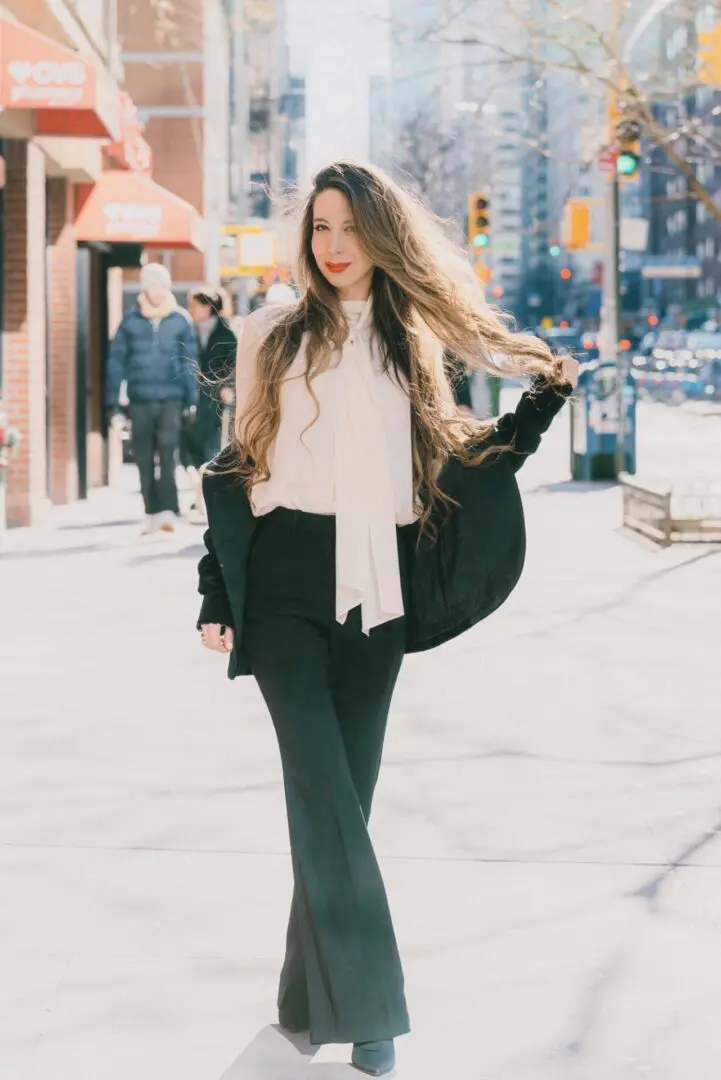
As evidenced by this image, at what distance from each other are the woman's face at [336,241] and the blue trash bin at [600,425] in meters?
17.2

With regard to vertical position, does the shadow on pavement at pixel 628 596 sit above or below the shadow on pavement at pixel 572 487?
above

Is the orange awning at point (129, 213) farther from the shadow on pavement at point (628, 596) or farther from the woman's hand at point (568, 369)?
the woman's hand at point (568, 369)

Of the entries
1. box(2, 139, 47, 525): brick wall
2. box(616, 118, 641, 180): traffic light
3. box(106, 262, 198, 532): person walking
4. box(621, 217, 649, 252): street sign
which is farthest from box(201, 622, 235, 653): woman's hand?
box(621, 217, 649, 252): street sign

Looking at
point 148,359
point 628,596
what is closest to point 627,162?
point 148,359

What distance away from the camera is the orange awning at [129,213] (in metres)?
20.9

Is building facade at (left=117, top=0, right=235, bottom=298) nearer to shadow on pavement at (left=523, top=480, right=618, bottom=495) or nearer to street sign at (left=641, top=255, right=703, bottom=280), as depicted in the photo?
shadow on pavement at (left=523, top=480, right=618, bottom=495)

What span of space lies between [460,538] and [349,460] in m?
0.31

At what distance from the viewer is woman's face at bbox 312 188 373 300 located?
391 cm

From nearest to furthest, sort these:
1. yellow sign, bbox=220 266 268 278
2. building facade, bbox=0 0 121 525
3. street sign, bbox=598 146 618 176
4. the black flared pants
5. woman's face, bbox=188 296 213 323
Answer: the black flared pants → building facade, bbox=0 0 121 525 → woman's face, bbox=188 296 213 323 → street sign, bbox=598 146 618 176 → yellow sign, bbox=220 266 268 278

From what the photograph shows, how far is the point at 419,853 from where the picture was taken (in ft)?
18.4

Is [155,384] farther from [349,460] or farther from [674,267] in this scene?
[674,267]

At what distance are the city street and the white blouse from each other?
994 mm

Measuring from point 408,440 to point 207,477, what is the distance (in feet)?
1.40

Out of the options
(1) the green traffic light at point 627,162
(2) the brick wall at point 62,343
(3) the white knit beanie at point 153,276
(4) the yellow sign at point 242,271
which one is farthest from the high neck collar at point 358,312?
(4) the yellow sign at point 242,271
